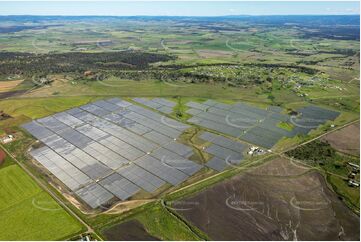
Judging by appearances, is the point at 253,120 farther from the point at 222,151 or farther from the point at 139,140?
the point at 139,140

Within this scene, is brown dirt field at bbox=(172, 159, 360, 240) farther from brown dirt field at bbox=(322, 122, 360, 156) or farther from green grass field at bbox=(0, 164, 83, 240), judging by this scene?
green grass field at bbox=(0, 164, 83, 240)

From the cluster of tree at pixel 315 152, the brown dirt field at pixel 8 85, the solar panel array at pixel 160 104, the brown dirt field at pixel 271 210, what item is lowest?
the brown dirt field at pixel 8 85

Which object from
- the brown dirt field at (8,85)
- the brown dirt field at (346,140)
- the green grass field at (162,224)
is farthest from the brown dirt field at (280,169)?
the brown dirt field at (8,85)

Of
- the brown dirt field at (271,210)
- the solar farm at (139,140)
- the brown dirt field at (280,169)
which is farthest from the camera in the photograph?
the brown dirt field at (280,169)

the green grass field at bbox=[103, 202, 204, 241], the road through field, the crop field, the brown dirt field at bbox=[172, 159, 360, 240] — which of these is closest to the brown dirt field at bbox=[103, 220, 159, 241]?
the crop field

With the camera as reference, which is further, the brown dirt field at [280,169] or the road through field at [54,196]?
the brown dirt field at [280,169]

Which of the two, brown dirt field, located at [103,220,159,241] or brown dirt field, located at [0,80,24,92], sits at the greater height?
brown dirt field, located at [103,220,159,241]

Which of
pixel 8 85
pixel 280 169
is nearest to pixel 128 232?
pixel 280 169

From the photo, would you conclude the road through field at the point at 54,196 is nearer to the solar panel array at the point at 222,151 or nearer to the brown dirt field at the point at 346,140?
the solar panel array at the point at 222,151
